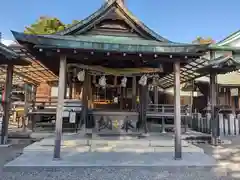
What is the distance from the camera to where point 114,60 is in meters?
7.99

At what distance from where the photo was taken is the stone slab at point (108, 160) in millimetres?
5363

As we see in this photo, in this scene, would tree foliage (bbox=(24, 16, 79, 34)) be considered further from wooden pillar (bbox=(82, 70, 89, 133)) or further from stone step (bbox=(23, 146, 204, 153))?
stone step (bbox=(23, 146, 204, 153))

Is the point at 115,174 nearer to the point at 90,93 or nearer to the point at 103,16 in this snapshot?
the point at 90,93

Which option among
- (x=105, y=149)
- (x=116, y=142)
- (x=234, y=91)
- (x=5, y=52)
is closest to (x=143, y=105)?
(x=116, y=142)

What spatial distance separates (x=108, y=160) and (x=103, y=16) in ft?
Result: 16.9

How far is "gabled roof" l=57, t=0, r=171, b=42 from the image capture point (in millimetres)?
7713

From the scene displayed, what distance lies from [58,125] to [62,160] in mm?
942

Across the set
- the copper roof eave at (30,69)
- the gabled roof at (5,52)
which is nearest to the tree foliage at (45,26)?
the copper roof eave at (30,69)

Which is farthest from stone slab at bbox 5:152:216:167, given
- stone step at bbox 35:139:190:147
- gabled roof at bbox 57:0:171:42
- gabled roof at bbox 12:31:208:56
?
gabled roof at bbox 57:0:171:42

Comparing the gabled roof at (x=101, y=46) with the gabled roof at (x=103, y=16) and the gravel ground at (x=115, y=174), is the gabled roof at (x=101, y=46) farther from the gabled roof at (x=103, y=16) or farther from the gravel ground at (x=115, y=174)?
the gravel ground at (x=115, y=174)

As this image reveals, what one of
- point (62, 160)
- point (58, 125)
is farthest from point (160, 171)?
point (58, 125)

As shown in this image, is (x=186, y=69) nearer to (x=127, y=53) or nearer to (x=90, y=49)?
(x=127, y=53)

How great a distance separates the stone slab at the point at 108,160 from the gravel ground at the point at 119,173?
126mm

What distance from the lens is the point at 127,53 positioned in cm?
589
